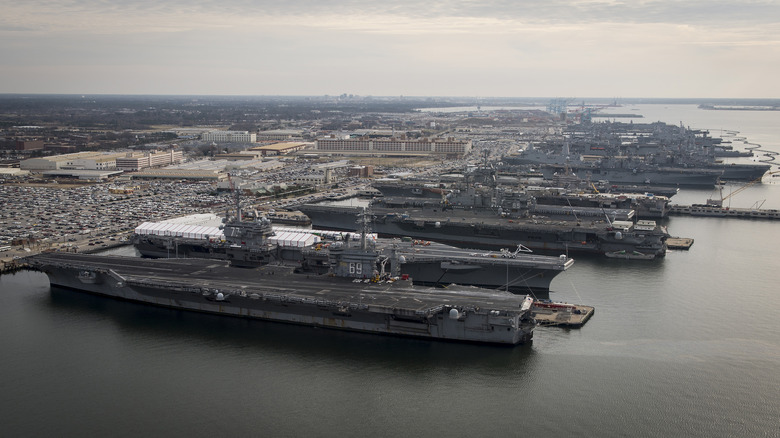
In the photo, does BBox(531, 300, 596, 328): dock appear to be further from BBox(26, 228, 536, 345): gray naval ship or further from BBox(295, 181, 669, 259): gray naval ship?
BBox(295, 181, 669, 259): gray naval ship

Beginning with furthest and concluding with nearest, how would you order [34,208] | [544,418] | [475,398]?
[34,208]
[475,398]
[544,418]

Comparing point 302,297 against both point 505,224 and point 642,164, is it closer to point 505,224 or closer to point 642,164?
point 505,224

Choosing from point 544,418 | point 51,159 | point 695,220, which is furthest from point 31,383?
point 51,159

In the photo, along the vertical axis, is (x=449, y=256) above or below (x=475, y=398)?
above

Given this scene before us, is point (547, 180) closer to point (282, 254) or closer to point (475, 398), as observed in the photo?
point (282, 254)

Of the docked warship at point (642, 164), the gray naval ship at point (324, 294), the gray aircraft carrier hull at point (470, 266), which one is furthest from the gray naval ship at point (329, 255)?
the docked warship at point (642, 164)

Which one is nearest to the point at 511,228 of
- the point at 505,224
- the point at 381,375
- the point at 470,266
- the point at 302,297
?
the point at 505,224

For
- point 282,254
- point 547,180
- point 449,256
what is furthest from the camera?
point 547,180
